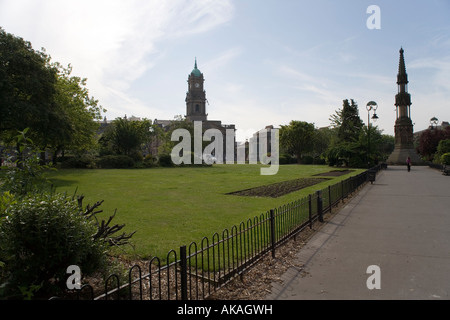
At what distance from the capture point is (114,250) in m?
6.44

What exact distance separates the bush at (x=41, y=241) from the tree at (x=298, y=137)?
63409 mm

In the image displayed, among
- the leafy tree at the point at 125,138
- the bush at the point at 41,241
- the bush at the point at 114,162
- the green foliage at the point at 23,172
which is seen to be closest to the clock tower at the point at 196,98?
the leafy tree at the point at 125,138

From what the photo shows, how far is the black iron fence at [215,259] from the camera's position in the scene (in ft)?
13.0

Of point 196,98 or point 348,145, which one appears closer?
point 348,145

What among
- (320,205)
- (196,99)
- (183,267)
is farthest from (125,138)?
(196,99)

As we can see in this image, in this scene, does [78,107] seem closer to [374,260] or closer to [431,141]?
[374,260]

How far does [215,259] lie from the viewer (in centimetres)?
604

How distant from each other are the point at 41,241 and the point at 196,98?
109m

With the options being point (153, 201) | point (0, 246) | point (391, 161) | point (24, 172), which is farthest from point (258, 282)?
point (391, 161)

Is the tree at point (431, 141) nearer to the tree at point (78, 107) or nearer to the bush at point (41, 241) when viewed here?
the tree at point (78, 107)

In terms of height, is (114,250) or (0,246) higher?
(0,246)
